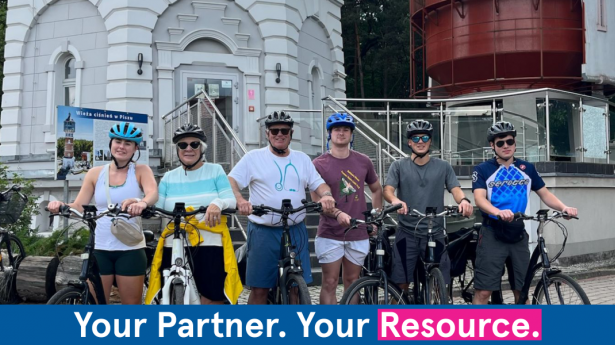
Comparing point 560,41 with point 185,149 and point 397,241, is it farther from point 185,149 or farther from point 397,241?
point 185,149

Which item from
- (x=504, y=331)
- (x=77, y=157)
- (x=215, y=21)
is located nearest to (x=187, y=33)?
(x=215, y=21)

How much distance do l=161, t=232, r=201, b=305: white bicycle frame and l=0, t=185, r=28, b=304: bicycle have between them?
3.68 metres

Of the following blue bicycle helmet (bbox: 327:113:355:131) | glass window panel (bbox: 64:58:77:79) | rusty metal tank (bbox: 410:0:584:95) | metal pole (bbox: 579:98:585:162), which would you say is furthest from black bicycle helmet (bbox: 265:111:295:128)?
rusty metal tank (bbox: 410:0:584:95)

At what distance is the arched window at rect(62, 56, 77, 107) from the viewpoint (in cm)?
1844

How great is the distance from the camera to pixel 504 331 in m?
4.48

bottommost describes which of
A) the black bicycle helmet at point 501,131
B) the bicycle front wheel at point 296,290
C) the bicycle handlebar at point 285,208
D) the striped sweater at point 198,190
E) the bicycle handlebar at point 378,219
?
the bicycle front wheel at point 296,290

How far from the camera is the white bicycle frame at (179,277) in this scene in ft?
16.3

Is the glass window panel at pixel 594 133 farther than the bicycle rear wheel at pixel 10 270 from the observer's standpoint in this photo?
Yes

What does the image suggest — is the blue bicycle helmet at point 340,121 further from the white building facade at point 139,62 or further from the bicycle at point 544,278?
the white building facade at point 139,62

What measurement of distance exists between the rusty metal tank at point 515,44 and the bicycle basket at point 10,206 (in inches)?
568

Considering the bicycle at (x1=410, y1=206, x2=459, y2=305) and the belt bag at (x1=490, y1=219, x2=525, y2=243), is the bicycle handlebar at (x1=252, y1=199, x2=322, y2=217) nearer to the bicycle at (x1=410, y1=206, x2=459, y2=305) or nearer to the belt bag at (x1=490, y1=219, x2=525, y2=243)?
the bicycle at (x1=410, y1=206, x2=459, y2=305)

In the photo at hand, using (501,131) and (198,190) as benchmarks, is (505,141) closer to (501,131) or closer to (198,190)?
(501,131)

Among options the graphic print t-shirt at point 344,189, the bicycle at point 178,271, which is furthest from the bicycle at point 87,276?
the graphic print t-shirt at point 344,189

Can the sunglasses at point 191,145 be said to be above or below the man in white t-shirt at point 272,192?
above
